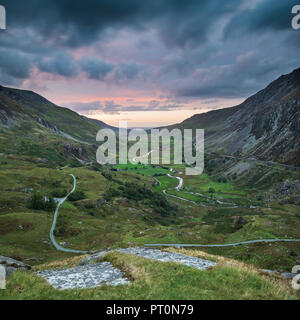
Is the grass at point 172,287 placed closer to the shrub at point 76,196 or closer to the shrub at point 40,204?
the shrub at point 40,204

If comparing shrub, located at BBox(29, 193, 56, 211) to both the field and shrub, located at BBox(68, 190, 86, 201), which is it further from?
shrub, located at BBox(68, 190, 86, 201)

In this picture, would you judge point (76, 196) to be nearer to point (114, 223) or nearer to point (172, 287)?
point (114, 223)

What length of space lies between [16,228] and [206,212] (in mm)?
100780

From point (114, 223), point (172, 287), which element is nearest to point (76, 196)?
point (114, 223)

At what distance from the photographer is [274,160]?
19825 cm

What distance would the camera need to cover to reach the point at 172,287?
565 inches

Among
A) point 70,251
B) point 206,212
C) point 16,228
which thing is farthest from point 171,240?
point 206,212

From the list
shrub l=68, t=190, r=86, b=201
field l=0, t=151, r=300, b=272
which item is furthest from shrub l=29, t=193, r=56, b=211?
shrub l=68, t=190, r=86, b=201

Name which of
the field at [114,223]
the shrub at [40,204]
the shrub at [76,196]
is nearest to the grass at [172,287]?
the field at [114,223]

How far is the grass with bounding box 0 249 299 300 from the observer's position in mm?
13344

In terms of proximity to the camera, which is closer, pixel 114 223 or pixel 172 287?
pixel 172 287

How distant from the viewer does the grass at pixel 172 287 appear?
525 inches

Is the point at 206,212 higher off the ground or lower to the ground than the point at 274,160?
lower

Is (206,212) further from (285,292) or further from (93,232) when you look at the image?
(285,292)
